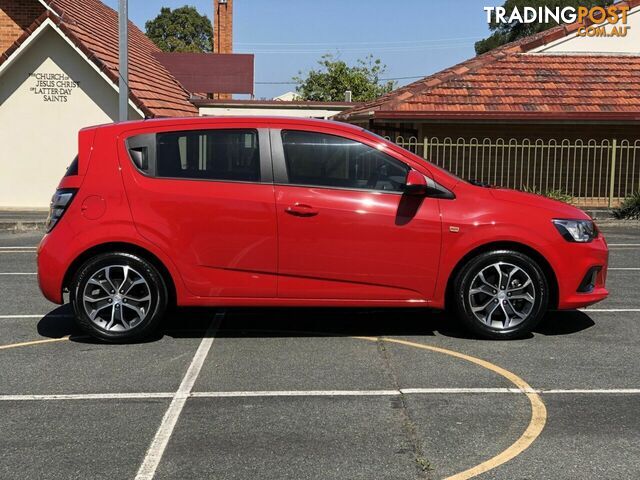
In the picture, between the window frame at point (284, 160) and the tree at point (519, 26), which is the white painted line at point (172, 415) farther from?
the tree at point (519, 26)

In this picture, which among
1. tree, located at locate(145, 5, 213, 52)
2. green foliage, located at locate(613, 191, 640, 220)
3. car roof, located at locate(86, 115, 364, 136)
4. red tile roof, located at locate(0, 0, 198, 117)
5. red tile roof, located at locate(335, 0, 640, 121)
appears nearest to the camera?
car roof, located at locate(86, 115, 364, 136)

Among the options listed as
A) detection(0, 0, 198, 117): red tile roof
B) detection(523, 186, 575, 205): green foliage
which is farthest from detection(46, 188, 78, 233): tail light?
detection(523, 186, 575, 205): green foliage

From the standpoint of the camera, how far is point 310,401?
468 centimetres

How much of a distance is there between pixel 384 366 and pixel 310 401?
35.7 inches

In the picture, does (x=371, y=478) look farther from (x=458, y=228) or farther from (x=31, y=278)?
(x=31, y=278)

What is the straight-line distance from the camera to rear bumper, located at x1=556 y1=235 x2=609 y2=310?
19.7 feet

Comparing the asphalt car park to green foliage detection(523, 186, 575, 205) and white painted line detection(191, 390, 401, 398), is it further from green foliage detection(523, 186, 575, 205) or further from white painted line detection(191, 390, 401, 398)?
green foliage detection(523, 186, 575, 205)

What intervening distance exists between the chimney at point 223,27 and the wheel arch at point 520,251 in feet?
101

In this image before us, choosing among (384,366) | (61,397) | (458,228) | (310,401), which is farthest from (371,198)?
(61,397)

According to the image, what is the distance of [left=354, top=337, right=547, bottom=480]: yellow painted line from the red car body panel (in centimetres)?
53

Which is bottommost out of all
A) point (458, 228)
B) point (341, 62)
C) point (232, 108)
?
point (458, 228)

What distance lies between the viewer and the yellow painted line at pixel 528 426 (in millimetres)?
3715

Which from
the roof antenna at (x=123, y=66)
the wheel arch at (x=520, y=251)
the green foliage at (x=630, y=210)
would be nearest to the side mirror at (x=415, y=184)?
the wheel arch at (x=520, y=251)

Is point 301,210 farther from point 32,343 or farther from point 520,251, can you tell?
point 32,343
